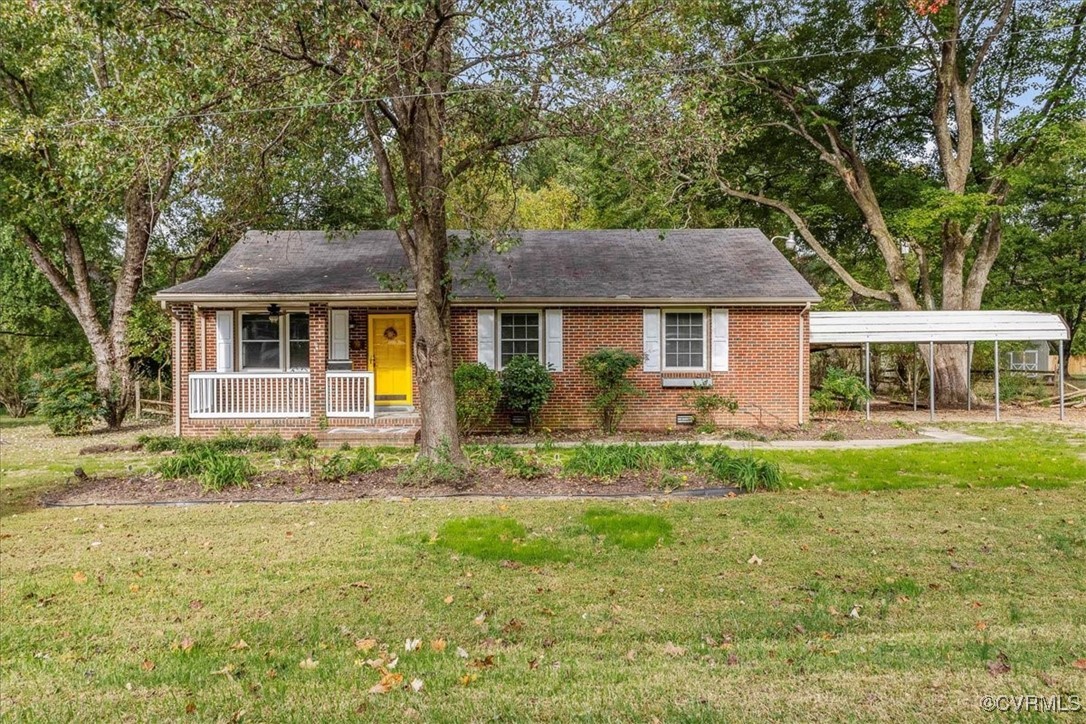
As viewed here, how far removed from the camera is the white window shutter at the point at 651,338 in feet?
42.5

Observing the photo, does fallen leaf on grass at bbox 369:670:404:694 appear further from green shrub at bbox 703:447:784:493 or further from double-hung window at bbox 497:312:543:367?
double-hung window at bbox 497:312:543:367

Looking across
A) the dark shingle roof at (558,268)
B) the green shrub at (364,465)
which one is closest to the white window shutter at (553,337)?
the dark shingle roof at (558,268)

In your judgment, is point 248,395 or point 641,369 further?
point 641,369

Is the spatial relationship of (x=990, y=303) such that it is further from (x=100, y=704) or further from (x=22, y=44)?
(x=22, y=44)

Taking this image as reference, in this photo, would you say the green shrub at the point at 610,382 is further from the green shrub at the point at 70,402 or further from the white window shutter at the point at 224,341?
the green shrub at the point at 70,402

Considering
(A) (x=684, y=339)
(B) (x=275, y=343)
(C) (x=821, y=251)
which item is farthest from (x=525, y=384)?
(C) (x=821, y=251)

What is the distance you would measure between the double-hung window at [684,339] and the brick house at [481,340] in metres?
0.02

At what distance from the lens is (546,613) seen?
3799 millimetres

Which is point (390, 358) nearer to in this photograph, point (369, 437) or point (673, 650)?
point (369, 437)

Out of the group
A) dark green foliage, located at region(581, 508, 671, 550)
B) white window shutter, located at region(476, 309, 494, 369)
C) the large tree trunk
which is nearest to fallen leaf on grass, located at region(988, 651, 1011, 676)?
dark green foliage, located at region(581, 508, 671, 550)

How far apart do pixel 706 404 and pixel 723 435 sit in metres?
0.97

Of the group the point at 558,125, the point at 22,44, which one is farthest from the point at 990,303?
the point at 22,44

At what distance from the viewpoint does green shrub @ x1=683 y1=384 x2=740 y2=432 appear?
1275cm

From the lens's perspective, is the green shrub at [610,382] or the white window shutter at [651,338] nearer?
the green shrub at [610,382]
